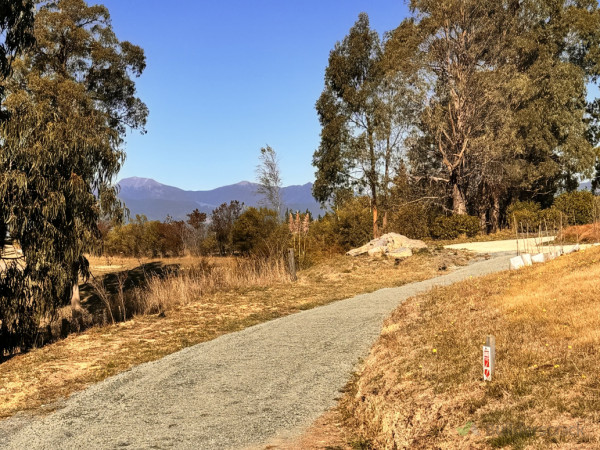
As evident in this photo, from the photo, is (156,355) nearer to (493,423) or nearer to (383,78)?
(493,423)

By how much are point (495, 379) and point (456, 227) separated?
22284 millimetres

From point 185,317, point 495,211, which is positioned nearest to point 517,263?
point 185,317

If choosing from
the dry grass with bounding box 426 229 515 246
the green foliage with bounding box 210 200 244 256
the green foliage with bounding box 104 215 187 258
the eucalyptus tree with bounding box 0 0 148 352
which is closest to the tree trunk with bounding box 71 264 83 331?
the eucalyptus tree with bounding box 0 0 148 352

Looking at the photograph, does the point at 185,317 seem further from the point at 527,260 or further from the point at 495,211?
the point at 495,211

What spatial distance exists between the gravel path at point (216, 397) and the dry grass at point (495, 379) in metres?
0.63

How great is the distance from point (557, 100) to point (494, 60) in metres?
4.08

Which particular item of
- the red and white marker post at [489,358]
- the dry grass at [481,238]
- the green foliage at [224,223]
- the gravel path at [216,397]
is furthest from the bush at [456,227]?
the red and white marker post at [489,358]

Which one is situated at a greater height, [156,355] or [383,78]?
[383,78]

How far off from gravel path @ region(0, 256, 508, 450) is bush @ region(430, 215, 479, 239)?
59.3 feet

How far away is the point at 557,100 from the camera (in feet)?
91.0

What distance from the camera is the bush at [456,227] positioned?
26.5 metres

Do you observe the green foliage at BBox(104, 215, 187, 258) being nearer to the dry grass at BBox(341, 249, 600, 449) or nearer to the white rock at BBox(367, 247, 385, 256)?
the white rock at BBox(367, 247, 385, 256)

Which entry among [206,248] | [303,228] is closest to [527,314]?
[303,228]

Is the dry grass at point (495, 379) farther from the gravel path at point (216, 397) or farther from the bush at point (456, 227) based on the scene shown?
the bush at point (456, 227)
